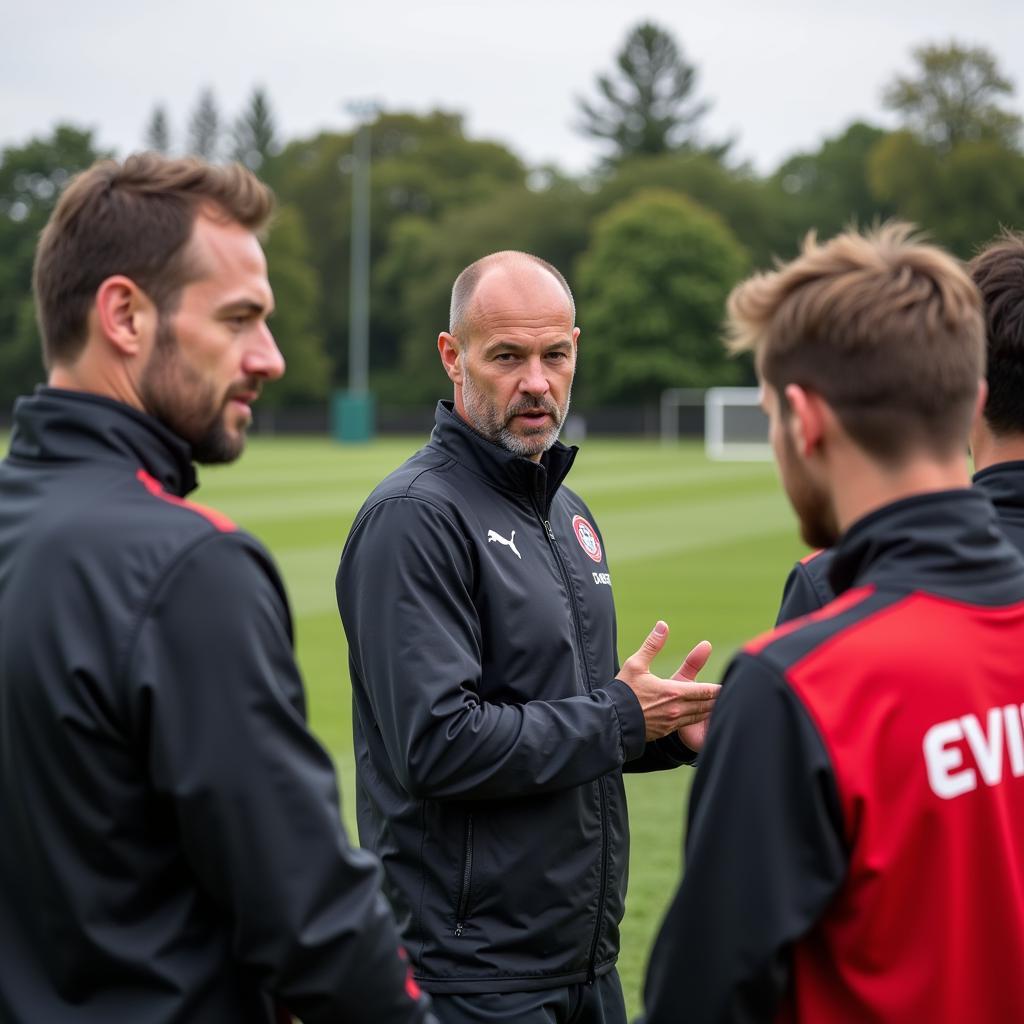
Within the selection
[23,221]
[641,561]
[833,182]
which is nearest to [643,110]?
[833,182]

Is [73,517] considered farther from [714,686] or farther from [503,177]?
[503,177]

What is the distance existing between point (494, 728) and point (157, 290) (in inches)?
53.2

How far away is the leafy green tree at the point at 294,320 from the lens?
6794 cm

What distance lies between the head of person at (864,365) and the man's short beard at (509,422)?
150cm

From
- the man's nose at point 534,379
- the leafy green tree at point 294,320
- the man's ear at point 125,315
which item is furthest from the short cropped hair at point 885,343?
the leafy green tree at point 294,320

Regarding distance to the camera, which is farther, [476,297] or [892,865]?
[476,297]

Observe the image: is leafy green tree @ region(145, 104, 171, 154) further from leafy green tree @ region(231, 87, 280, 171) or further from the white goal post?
the white goal post

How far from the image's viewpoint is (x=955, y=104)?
217ft

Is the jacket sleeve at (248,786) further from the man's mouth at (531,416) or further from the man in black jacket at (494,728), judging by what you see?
the man's mouth at (531,416)

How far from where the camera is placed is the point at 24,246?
67688mm

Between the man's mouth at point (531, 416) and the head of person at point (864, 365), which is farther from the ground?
the head of person at point (864, 365)

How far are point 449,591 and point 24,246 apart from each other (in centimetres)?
6995

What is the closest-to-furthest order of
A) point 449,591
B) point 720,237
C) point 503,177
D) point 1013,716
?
1. point 1013,716
2. point 449,591
3. point 720,237
4. point 503,177

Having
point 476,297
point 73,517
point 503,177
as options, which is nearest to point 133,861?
point 73,517
